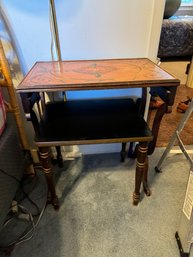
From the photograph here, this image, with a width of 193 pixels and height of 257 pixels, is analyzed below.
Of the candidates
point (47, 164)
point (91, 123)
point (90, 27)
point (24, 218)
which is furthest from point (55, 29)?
point (24, 218)

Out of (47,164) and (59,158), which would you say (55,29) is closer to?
(47,164)

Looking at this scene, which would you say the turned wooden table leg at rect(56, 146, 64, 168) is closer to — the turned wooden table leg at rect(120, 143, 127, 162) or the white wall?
the turned wooden table leg at rect(120, 143, 127, 162)

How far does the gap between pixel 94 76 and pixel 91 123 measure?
24 cm

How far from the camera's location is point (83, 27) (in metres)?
1.13

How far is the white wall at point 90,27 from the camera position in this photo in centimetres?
107

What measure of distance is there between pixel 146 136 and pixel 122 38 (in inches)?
25.0

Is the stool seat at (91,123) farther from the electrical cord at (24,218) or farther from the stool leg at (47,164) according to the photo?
the electrical cord at (24,218)

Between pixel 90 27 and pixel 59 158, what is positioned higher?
pixel 90 27

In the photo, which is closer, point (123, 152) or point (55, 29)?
point (55, 29)

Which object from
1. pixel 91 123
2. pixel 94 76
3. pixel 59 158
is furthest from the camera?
pixel 59 158

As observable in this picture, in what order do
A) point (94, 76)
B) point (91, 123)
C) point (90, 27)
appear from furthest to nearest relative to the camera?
1. point (90, 27)
2. point (91, 123)
3. point (94, 76)

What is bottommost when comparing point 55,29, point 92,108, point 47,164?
point 47,164

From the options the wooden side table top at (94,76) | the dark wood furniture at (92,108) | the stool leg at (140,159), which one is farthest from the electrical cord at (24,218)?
the stool leg at (140,159)

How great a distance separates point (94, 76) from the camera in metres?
0.92
